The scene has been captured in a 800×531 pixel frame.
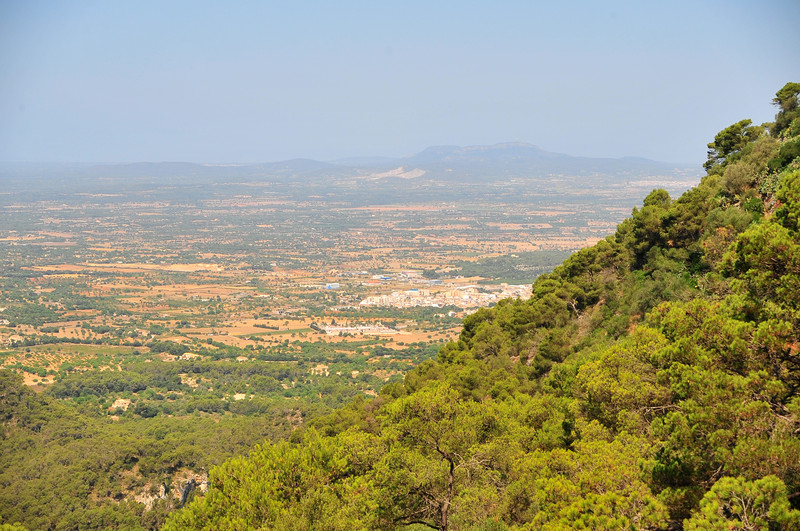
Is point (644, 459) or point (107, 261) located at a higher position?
A: point (644, 459)

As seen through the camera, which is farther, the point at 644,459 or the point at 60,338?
the point at 60,338

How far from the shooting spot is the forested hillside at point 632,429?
6797 mm

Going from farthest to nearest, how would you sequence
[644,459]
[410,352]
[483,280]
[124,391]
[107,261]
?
1. [107,261]
2. [483,280]
3. [410,352]
4. [124,391]
5. [644,459]

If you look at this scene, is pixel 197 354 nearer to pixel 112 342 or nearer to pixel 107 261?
pixel 112 342

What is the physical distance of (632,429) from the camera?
31.8ft

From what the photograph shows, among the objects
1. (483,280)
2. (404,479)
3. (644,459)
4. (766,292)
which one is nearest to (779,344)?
(766,292)

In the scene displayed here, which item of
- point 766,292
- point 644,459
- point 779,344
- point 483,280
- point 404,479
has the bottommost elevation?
point 483,280

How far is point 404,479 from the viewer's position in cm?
1063

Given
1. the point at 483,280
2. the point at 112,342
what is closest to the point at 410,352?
the point at 112,342

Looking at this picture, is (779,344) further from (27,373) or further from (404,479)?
(27,373)

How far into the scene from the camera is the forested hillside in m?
6.80

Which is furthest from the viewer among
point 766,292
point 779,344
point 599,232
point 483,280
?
point 599,232

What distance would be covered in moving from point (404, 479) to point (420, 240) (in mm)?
135172

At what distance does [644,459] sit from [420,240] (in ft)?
450
